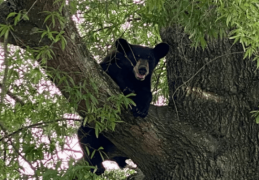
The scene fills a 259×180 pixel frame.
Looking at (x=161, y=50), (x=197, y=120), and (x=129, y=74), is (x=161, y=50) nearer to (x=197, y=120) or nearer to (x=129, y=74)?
(x=129, y=74)

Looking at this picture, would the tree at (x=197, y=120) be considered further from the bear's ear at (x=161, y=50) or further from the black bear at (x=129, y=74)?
the black bear at (x=129, y=74)

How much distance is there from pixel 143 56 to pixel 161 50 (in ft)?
0.92

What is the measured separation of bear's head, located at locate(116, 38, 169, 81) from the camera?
4641mm

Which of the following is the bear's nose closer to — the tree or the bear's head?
the bear's head

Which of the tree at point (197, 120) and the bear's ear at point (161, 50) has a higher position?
the bear's ear at point (161, 50)

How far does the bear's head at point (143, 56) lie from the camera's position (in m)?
4.64

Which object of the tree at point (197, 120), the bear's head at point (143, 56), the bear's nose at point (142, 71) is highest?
the bear's head at point (143, 56)

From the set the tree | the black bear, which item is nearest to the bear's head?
the black bear

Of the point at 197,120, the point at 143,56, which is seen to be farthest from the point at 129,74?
the point at 197,120

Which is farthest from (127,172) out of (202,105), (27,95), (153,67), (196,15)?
(196,15)

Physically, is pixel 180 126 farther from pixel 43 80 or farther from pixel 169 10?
pixel 43 80

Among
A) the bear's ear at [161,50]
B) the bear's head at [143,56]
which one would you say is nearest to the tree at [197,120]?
the bear's ear at [161,50]

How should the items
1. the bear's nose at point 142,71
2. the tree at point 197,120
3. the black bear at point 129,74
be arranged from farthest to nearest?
the bear's nose at point 142,71 → the black bear at point 129,74 → the tree at point 197,120

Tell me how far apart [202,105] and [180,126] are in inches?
13.5
